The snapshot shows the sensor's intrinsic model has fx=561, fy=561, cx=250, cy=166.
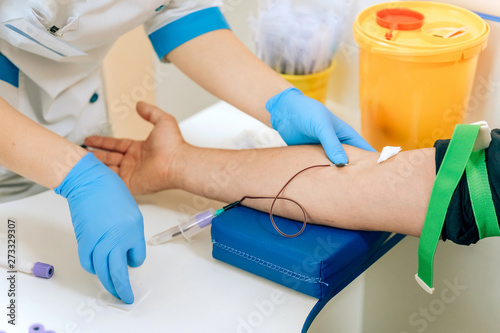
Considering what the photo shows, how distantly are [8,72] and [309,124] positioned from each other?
0.65m

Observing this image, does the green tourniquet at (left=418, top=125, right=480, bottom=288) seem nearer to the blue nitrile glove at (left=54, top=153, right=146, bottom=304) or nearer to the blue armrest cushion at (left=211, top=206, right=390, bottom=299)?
the blue armrest cushion at (left=211, top=206, right=390, bottom=299)

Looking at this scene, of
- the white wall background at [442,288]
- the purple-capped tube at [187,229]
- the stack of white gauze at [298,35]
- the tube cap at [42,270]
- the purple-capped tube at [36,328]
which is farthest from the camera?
the stack of white gauze at [298,35]

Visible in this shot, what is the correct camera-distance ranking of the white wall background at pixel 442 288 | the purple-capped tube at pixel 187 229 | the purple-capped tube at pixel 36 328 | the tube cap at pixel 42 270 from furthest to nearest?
the white wall background at pixel 442 288 → the purple-capped tube at pixel 187 229 → the tube cap at pixel 42 270 → the purple-capped tube at pixel 36 328

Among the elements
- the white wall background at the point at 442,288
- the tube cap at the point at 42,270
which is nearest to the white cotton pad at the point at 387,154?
the white wall background at the point at 442,288

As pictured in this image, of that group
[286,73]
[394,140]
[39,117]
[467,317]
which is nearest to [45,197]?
[39,117]

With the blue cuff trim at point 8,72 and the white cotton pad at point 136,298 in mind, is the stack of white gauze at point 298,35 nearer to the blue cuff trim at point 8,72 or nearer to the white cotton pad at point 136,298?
the blue cuff trim at point 8,72

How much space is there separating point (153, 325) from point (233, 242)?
20 centimetres

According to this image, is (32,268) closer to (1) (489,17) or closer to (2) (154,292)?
(2) (154,292)

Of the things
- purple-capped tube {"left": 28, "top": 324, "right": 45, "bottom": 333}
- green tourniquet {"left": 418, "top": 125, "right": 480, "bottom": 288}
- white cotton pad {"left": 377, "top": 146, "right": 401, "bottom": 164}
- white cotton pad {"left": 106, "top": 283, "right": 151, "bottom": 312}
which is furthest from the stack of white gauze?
purple-capped tube {"left": 28, "top": 324, "right": 45, "bottom": 333}

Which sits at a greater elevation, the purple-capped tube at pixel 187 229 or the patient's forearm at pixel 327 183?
the patient's forearm at pixel 327 183

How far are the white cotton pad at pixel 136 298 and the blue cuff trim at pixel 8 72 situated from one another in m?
0.55

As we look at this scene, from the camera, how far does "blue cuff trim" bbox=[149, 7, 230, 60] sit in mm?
1301

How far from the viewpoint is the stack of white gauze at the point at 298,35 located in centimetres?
142

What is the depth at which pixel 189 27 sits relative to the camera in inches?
51.3
